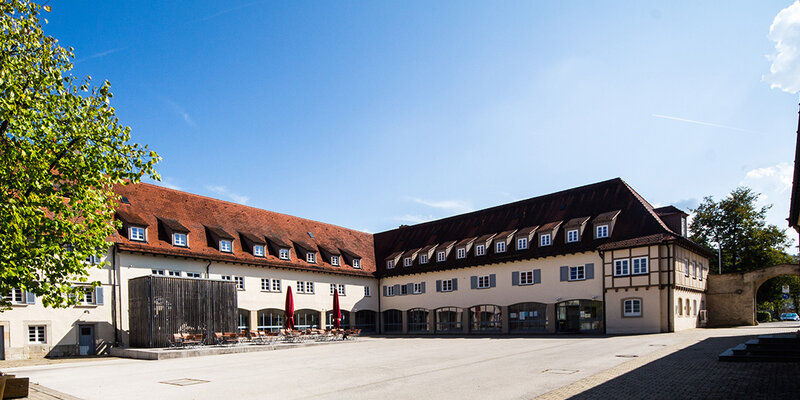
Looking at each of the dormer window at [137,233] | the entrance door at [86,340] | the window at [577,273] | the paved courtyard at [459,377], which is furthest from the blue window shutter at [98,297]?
the window at [577,273]

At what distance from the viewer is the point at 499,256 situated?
37.6m

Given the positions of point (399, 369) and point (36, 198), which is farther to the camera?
point (399, 369)

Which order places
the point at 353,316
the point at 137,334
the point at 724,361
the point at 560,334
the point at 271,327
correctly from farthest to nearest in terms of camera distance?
the point at 353,316 → the point at 271,327 → the point at 560,334 → the point at 137,334 → the point at 724,361

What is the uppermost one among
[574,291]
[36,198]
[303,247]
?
[36,198]

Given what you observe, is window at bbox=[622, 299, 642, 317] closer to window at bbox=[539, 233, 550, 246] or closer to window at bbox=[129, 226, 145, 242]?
window at bbox=[539, 233, 550, 246]

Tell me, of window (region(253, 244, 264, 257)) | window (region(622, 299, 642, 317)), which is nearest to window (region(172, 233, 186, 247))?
window (region(253, 244, 264, 257))

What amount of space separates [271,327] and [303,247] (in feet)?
21.1

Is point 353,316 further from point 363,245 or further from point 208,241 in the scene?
point 208,241

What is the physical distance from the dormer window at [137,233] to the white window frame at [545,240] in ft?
79.9

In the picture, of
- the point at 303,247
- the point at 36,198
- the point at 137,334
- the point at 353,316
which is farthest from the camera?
the point at 353,316

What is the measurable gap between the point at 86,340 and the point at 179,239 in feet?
24.0

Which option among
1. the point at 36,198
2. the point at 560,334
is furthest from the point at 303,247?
the point at 36,198

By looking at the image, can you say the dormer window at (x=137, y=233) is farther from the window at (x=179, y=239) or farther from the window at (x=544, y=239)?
the window at (x=544, y=239)

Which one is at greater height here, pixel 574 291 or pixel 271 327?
pixel 574 291
